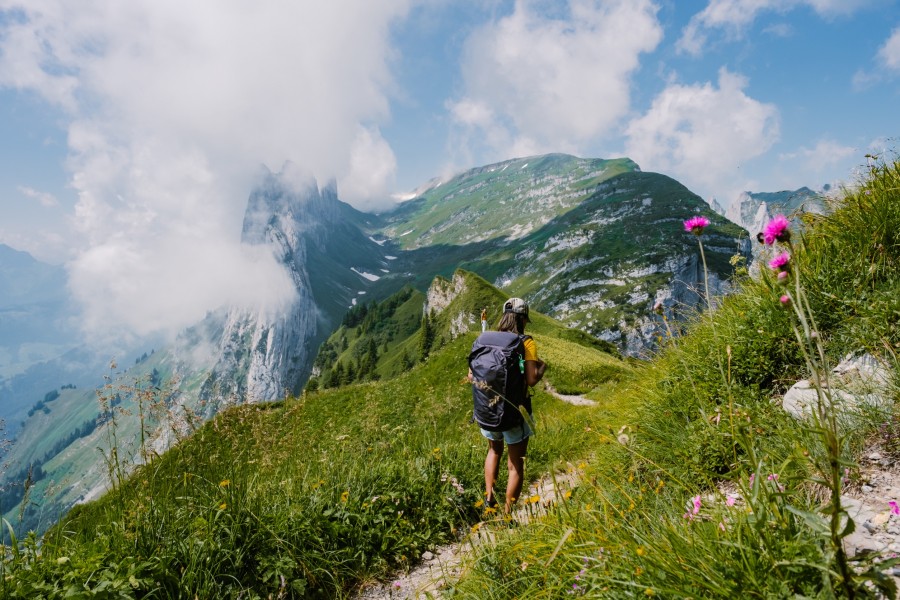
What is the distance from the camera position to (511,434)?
6.24 m

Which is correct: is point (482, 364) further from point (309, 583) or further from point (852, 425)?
point (852, 425)

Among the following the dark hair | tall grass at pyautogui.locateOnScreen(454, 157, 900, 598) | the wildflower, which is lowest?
tall grass at pyautogui.locateOnScreen(454, 157, 900, 598)

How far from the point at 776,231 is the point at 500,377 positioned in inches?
158

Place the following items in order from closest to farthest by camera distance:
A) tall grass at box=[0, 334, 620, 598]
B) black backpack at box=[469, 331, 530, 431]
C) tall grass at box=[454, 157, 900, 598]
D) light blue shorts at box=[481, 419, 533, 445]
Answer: tall grass at box=[454, 157, 900, 598]
tall grass at box=[0, 334, 620, 598]
black backpack at box=[469, 331, 530, 431]
light blue shorts at box=[481, 419, 533, 445]

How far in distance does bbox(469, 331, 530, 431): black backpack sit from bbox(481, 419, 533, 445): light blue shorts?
7 centimetres

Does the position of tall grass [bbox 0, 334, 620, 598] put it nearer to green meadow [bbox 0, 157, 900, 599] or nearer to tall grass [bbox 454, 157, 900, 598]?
green meadow [bbox 0, 157, 900, 599]

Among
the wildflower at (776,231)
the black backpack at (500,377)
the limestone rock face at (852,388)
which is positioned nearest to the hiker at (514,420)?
the black backpack at (500,377)

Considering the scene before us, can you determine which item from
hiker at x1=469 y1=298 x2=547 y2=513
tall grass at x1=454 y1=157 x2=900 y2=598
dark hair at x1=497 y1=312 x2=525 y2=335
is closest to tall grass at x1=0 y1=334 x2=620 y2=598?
hiker at x1=469 y1=298 x2=547 y2=513

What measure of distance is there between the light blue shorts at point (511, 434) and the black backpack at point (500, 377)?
0.07 metres

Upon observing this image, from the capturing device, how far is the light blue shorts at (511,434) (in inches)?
246

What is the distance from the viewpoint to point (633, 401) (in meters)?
6.80

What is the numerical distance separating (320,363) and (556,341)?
179 metres

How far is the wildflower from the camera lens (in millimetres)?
2234

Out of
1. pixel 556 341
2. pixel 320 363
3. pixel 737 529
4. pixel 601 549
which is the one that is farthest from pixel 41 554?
pixel 320 363
